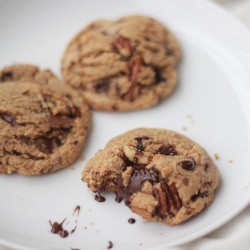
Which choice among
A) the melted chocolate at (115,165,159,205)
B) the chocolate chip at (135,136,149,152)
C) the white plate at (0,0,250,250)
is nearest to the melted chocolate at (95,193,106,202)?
the white plate at (0,0,250,250)

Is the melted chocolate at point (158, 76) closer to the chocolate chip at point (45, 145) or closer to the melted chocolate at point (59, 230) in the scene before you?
the chocolate chip at point (45, 145)

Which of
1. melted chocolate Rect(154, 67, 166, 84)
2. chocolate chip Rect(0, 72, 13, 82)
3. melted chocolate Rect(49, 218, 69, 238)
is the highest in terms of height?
melted chocolate Rect(154, 67, 166, 84)

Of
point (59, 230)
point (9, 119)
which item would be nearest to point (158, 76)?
point (9, 119)

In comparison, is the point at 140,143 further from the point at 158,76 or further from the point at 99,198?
the point at 158,76

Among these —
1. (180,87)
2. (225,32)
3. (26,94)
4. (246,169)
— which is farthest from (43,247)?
(225,32)

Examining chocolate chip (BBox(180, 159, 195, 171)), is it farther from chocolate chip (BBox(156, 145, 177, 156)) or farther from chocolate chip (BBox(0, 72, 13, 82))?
chocolate chip (BBox(0, 72, 13, 82))
